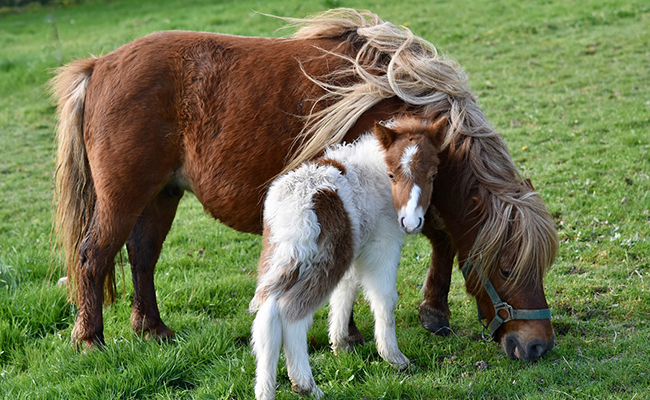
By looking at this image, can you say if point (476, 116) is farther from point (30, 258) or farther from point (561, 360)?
point (30, 258)

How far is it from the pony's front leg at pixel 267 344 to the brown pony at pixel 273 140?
1.05 meters

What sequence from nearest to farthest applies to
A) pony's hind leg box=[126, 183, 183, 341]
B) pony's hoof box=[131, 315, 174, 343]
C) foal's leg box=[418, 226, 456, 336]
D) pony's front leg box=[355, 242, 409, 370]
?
pony's front leg box=[355, 242, 409, 370]
foal's leg box=[418, 226, 456, 336]
pony's hoof box=[131, 315, 174, 343]
pony's hind leg box=[126, 183, 183, 341]

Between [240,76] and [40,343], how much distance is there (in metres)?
2.56

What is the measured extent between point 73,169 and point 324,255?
7.60 feet

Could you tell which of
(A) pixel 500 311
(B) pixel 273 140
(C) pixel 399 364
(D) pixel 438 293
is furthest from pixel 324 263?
(D) pixel 438 293

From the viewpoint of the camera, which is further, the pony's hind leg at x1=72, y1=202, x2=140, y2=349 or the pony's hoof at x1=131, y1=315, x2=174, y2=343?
the pony's hoof at x1=131, y1=315, x2=174, y2=343

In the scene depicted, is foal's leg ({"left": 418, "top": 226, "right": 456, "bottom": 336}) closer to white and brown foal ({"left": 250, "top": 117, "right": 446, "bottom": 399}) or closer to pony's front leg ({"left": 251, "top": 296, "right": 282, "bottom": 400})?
white and brown foal ({"left": 250, "top": 117, "right": 446, "bottom": 399})

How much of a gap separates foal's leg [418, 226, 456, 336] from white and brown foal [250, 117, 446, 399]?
2.33ft

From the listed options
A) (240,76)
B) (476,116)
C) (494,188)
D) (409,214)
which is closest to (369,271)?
(409,214)

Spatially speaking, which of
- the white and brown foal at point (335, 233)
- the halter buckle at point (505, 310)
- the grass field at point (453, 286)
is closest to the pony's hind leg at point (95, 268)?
the grass field at point (453, 286)

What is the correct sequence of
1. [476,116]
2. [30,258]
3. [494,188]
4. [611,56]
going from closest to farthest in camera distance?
1. [494,188]
2. [476,116]
3. [30,258]
4. [611,56]

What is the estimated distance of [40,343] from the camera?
4.69 m

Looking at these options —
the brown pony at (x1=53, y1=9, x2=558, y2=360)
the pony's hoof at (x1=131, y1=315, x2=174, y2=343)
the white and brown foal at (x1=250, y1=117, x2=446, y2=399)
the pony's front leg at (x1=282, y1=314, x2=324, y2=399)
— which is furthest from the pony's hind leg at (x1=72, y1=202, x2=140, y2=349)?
the pony's front leg at (x1=282, y1=314, x2=324, y2=399)

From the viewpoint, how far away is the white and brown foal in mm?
3418
